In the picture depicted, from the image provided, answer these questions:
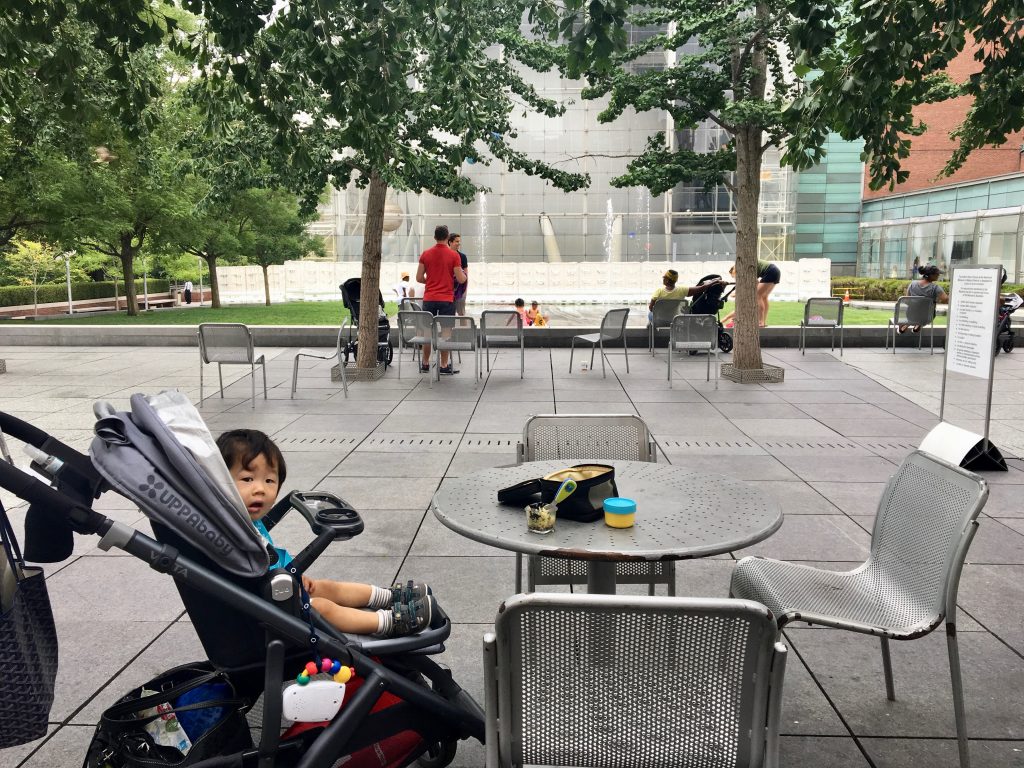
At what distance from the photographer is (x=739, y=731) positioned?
1920 mm

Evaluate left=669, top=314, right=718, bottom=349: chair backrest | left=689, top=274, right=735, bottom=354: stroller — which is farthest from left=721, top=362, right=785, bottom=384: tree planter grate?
left=689, top=274, right=735, bottom=354: stroller

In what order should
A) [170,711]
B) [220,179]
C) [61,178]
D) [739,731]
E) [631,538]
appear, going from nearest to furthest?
[739,731] < [170,711] < [631,538] < [220,179] < [61,178]

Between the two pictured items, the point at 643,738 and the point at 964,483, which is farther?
the point at 964,483

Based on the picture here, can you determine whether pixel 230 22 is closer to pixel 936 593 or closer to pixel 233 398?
pixel 936 593

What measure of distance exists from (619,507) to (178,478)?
1.44 metres

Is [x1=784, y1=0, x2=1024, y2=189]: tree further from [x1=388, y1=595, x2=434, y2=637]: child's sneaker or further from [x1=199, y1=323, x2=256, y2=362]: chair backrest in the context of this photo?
[x1=199, y1=323, x2=256, y2=362]: chair backrest

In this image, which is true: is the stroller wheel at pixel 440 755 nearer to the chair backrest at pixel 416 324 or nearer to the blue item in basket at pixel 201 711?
the blue item in basket at pixel 201 711

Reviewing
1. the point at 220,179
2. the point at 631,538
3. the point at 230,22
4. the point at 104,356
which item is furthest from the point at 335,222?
the point at 631,538

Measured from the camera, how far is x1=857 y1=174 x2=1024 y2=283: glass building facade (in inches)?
1286

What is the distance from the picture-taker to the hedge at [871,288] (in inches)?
1432

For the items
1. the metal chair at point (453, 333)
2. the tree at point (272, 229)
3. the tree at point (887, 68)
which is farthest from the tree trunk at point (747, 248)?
the tree at point (272, 229)

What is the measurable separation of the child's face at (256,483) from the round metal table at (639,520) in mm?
619

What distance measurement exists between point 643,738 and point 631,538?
35.6 inches

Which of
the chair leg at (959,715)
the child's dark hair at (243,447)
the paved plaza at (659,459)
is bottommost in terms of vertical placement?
the paved plaza at (659,459)
